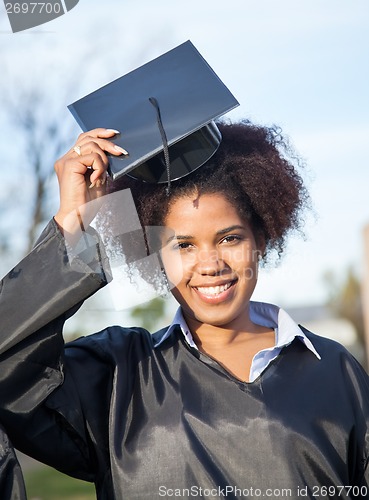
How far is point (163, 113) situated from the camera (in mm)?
2279

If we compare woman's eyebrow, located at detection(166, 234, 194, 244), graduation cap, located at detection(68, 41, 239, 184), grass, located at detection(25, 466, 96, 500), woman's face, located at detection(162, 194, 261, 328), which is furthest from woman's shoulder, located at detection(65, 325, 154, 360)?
grass, located at detection(25, 466, 96, 500)

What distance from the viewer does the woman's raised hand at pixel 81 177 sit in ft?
6.92

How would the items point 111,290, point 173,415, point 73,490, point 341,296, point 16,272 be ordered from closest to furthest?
point 16,272, point 173,415, point 111,290, point 73,490, point 341,296

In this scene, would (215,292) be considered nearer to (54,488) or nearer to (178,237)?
(178,237)

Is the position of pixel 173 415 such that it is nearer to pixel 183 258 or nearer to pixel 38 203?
pixel 183 258

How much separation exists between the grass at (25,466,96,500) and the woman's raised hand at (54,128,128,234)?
20.2ft

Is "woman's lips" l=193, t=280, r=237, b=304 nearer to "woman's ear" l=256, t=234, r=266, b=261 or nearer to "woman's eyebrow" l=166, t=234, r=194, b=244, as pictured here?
"woman's eyebrow" l=166, t=234, r=194, b=244

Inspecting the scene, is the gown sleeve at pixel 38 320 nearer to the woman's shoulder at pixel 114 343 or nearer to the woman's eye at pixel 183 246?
the woman's shoulder at pixel 114 343

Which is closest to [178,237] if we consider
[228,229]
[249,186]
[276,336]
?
[228,229]

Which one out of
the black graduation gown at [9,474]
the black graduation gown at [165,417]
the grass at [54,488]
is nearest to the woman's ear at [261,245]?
the black graduation gown at [165,417]

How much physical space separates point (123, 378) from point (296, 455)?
46cm

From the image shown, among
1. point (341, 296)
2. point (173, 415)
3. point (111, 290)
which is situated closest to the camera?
point (173, 415)

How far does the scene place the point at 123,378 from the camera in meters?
2.28

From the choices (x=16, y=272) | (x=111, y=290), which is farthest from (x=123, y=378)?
(x=16, y=272)
